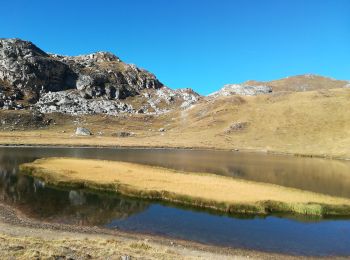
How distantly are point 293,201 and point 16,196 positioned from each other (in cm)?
3896

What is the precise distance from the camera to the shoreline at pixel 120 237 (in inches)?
1254

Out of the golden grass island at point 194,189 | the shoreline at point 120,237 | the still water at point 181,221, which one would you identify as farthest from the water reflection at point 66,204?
the golden grass island at point 194,189

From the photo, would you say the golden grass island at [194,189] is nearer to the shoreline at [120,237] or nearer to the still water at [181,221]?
the still water at [181,221]

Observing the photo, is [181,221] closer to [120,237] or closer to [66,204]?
[120,237]

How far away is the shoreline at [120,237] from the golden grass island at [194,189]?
1493cm

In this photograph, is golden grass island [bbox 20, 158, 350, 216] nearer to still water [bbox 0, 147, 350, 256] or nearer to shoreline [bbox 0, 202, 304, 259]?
still water [bbox 0, 147, 350, 256]

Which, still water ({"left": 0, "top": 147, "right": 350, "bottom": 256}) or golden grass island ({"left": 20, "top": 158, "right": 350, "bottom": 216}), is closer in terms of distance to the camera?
still water ({"left": 0, "top": 147, "right": 350, "bottom": 256})

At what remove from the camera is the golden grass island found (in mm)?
50125

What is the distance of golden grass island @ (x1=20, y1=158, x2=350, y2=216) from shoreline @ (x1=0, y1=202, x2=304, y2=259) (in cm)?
1493

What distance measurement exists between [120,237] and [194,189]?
24.1m

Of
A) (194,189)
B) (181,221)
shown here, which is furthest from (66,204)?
(194,189)

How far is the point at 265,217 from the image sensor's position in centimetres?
4675

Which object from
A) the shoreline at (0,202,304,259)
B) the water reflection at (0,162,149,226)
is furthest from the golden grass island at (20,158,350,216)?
the shoreline at (0,202,304,259)

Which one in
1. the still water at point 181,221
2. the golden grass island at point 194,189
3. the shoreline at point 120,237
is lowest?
the shoreline at point 120,237
